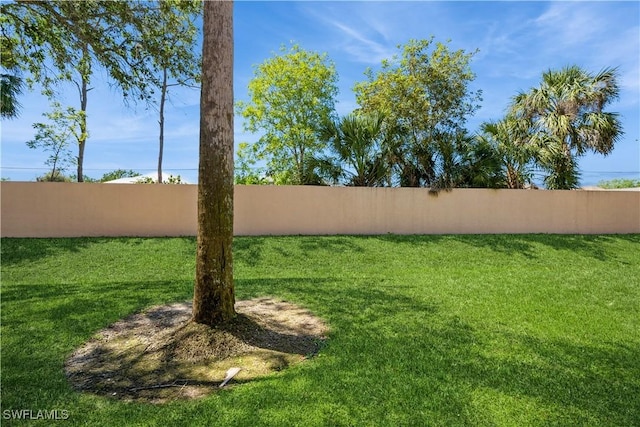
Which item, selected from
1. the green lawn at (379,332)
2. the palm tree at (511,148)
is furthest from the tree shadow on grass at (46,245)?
the palm tree at (511,148)

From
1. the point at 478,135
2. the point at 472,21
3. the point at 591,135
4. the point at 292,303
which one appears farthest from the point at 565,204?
the point at 292,303

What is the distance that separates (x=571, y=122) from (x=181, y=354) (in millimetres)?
13136

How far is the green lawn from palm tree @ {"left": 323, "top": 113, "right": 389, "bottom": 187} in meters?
3.14

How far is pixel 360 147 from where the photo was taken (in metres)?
11.1

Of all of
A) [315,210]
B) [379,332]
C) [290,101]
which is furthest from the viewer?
[290,101]

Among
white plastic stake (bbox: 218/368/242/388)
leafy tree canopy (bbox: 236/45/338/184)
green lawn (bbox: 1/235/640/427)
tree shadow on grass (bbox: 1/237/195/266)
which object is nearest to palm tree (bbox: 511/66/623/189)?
green lawn (bbox: 1/235/640/427)

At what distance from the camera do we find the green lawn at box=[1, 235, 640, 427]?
97.0 inches

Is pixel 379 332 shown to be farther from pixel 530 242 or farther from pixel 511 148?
pixel 511 148

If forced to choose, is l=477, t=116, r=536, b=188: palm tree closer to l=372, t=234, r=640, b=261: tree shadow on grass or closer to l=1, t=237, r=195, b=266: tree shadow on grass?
l=372, t=234, r=640, b=261: tree shadow on grass

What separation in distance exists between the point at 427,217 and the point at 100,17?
352 inches

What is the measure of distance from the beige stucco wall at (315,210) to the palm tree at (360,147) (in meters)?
0.63

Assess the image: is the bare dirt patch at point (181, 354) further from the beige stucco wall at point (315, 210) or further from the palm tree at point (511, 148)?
the palm tree at point (511, 148)

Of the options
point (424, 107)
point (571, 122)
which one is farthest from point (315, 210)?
point (571, 122)

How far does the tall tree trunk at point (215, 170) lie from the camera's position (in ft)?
11.5
